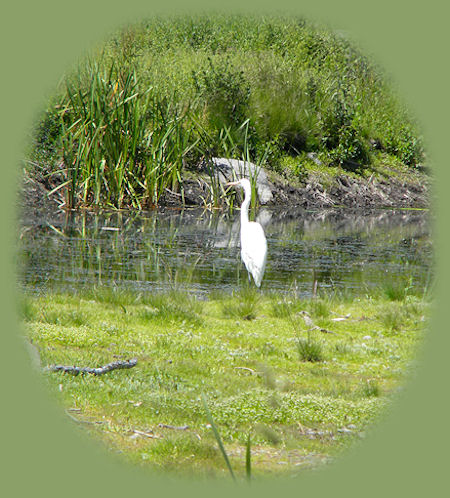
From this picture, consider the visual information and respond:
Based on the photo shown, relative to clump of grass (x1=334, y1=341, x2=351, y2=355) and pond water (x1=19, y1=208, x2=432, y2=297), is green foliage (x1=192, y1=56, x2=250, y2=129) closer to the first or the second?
pond water (x1=19, y1=208, x2=432, y2=297)

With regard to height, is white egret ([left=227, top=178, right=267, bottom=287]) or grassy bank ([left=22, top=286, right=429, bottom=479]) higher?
white egret ([left=227, top=178, right=267, bottom=287])

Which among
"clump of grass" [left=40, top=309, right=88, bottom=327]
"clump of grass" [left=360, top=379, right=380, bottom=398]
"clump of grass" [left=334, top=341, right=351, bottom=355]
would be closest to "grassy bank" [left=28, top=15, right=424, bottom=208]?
"clump of grass" [left=40, top=309, right=88, bottom=327]

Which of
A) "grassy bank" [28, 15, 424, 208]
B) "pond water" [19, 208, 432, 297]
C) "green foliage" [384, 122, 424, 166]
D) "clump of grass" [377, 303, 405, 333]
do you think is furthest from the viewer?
"green foliage" [384, 122, 424, 166]

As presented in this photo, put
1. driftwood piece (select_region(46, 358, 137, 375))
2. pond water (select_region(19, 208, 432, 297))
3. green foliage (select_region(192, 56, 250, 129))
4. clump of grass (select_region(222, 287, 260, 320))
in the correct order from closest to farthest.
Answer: driftwood piece (select_region(46, 358, 137, 375)), clump of grass (select_region(222, 287, 260, 320)), pond water (select_region(19, 208, 432, 297)), green foliage (select_region(192, 56, 250, 129))

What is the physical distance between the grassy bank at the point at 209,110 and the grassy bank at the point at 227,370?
925 cm

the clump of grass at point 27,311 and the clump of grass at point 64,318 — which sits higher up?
the clump of grass at point 27,311

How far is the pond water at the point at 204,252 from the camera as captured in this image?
1007cm

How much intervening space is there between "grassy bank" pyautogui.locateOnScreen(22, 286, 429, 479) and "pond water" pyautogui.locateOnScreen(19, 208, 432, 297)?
141 cm

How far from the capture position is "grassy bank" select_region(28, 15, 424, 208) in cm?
1684

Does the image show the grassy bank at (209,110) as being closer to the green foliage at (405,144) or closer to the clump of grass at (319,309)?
the green foliage at (405,144)

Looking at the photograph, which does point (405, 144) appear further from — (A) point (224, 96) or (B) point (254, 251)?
(B) point (254, 251)

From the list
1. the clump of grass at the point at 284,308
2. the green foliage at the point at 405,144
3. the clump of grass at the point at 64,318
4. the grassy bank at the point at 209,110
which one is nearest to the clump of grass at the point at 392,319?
the clump of grass at the point at 284,308

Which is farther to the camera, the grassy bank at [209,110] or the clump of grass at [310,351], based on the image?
the grassy bank at [209,110]

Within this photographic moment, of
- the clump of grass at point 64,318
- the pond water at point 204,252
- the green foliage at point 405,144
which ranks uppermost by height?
the green foliage at point 405,144
